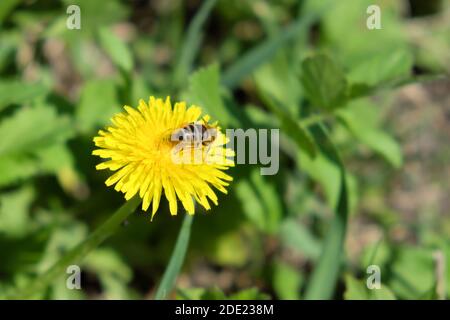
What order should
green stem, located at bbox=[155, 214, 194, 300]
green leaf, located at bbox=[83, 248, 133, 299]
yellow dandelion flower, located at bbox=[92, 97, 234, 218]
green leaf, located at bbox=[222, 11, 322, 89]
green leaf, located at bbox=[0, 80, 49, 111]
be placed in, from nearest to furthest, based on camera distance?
yellow dandelion flower, located at bbox=[92, 97, 234, 218]
green stem, located at bbox=[155, 214, 194, 300]
green leaf, located at bbox=[0, 80, 49, 111]
green leaf, located at bbox=[222, 11, 322, 89]
green leaf, located at bbox=[83, 248, 133, 299]

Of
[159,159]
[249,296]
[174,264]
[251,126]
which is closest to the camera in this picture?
[159,159]

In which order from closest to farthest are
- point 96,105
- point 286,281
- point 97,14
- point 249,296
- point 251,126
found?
1. point 249,296
2. point 251,126
3. point 96,105
4. point 286,281
5. point 97,14

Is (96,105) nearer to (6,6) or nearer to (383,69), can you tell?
(6,6)

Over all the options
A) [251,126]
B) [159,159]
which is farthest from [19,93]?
[251,126]

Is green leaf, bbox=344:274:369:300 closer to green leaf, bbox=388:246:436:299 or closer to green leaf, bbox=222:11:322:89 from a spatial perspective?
green leaf, bbox=388:246:436:299

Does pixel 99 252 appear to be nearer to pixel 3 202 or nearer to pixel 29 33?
pixel 3 202

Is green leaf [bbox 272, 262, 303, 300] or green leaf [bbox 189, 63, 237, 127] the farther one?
green leaf [bbox 272, 262, 303, 300]

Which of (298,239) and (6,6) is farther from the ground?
(6,6)

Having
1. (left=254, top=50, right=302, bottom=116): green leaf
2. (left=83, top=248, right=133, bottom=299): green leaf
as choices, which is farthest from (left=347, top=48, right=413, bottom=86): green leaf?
(left=83, top=248, right=133, bottom=299): green leaf
